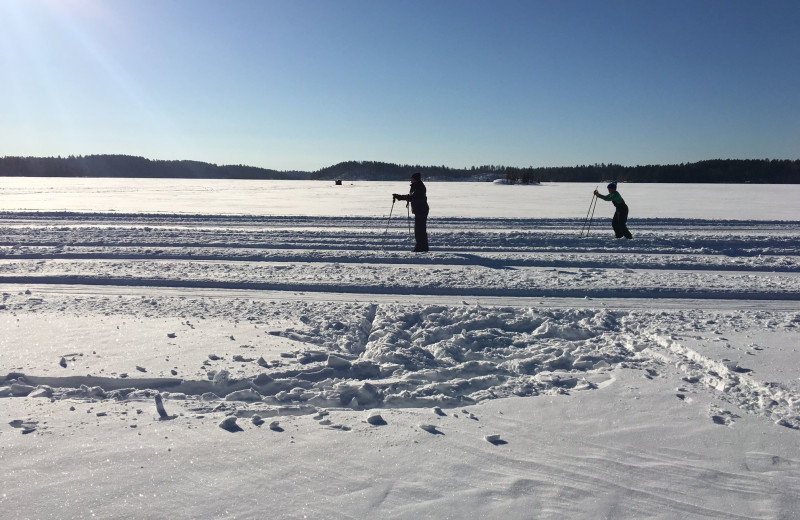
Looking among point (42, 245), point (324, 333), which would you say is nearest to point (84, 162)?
point (42, 245)

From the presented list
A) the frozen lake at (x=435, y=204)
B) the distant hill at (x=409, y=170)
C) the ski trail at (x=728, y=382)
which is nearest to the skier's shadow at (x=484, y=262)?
the ski trail at (x=728, y=382)

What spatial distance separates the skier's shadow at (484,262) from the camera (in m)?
9.15

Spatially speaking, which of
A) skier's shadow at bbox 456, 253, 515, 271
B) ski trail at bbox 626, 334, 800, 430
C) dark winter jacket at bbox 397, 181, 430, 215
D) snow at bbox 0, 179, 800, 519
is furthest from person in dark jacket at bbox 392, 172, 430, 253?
ski trail at bbox 626, 334, 800, 430

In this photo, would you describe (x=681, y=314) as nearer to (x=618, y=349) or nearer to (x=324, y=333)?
(x=618, y=349)

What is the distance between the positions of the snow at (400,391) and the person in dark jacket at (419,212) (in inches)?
68.0

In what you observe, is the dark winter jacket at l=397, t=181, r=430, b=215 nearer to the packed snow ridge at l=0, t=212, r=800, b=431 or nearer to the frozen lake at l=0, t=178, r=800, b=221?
the packed snow ridge at l=0, t=212, r=800, b=431

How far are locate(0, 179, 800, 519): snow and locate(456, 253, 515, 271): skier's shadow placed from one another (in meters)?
0.19

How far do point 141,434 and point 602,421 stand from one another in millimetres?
3208

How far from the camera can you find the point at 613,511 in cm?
278

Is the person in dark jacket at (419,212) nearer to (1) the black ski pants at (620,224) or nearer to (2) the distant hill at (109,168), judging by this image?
(1) the black ski pants at (620,224)

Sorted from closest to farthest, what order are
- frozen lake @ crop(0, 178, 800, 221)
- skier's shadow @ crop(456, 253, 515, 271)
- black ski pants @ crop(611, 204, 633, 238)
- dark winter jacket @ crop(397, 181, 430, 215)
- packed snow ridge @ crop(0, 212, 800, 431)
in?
1. packed snow ridge @ crop(0, 212, 800, 431)
2. skier's shadow @ crop(456, 253, 515, 271)
3. dark winter jacket @ crop(397, 181, 430, 215)
4. black ski pants @ crop(611, 204, 633, 238)
5. frozen lake @ crop(0, 178, 800, 221)

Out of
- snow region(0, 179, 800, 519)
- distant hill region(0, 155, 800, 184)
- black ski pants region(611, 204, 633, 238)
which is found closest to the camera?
snow region(0, 179, 800, 519)

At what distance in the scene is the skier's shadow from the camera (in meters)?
9.15

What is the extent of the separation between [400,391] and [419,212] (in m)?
7.28
